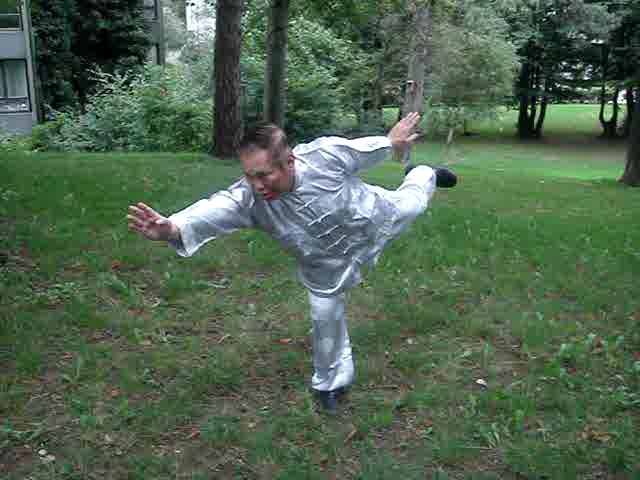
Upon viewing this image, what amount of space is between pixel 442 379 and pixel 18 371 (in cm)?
300

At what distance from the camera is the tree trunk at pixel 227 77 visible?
12.7 meters

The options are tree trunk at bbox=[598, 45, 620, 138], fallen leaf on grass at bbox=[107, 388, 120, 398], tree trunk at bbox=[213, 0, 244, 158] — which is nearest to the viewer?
fallen leaf on grass at bbox=[107, 388, 120, 398]

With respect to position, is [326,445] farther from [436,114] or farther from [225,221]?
[436,114]

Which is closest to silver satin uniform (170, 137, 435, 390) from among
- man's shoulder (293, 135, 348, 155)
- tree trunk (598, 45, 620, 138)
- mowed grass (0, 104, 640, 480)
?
man's shoulder (293, 135, 348, 155)

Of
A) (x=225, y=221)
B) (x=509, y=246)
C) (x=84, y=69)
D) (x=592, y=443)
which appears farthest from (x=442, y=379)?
(x=84, y=69)

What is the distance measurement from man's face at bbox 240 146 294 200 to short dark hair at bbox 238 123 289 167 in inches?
0.8

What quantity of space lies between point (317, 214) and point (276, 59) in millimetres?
10900

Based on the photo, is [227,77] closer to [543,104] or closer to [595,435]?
[595,435]

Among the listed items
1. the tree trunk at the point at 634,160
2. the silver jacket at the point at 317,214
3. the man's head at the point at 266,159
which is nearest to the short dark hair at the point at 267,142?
the man's head at the point at 266,159

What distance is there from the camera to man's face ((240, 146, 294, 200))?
3672 mm

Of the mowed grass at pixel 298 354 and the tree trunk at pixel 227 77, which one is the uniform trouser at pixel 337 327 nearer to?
the mowed grass at pixel 298 354

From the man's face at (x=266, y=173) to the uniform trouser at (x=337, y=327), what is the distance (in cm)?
80

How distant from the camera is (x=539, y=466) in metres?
3.88

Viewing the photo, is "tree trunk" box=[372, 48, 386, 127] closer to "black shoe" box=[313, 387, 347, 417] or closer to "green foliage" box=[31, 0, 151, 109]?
"green foliage" box=[31, 0, 151, 109]
